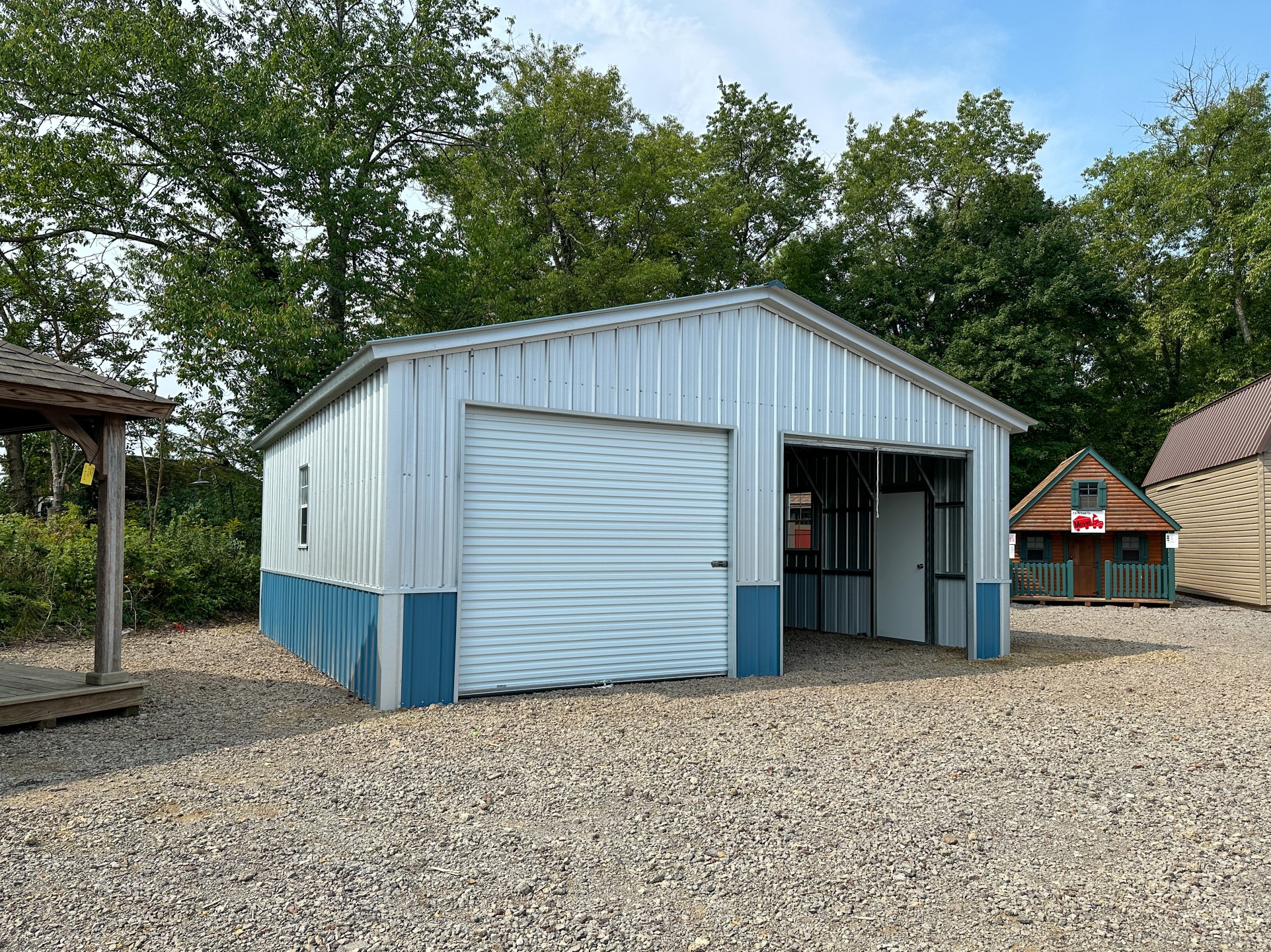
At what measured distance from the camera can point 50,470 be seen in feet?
69.2

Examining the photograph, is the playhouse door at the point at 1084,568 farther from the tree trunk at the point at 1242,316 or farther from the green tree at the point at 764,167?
the tree trunk at the point at 1242,316

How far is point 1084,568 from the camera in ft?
63.1

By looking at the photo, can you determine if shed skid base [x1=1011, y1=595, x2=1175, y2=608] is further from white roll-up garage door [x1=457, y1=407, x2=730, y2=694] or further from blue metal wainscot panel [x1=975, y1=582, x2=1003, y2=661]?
white roll-up garage door [x1=457, y1=407, x2=730, y2=694]

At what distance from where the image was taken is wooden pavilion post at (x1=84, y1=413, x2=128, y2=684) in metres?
6.94

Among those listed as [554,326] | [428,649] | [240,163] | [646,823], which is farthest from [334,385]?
[240,163]

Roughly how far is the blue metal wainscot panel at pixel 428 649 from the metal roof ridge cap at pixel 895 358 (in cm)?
479

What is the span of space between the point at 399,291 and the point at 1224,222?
2729 cm

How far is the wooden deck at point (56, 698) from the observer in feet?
20.6

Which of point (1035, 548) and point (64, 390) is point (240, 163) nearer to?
point (64, 390)

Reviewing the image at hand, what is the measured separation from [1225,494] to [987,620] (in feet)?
42.1

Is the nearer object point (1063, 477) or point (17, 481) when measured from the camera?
point (17, 481)

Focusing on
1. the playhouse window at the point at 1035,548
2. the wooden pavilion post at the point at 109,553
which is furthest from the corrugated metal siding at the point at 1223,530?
the wooden pavilion post at the point at 109,553

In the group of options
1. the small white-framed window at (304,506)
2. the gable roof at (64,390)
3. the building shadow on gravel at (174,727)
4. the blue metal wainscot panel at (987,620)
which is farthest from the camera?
the blue metal wainscot panel at (987,620)

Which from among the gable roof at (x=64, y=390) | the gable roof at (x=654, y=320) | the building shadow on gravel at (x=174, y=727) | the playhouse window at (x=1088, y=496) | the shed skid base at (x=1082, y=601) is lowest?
the shed skid base at (x=1082, y=601)
